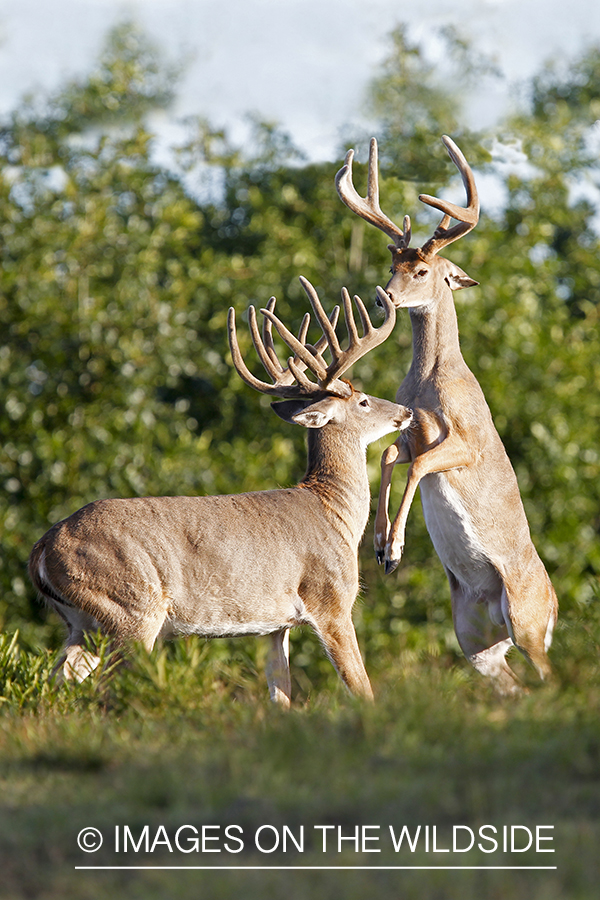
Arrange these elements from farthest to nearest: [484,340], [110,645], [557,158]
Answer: [557,158], [484,340], [110,645]

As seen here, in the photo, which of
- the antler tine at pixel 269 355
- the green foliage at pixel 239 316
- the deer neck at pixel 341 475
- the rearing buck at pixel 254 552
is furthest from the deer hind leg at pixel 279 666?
the green foliage at pixel 239 316

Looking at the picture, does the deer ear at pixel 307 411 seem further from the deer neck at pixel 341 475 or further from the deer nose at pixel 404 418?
the deer nose at pixel 404 418

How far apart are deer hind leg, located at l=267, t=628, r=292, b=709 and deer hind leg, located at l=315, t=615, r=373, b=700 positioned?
28 cm

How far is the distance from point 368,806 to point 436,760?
39 cm

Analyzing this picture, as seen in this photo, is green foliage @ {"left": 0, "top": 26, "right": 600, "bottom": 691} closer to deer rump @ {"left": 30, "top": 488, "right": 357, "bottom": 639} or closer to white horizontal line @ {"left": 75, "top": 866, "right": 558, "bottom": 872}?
deer rump @ {"left": 30, "top": 488, "right": 357, "bottom": 639}

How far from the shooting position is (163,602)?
5.56 metres

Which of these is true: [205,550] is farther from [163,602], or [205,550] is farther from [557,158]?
[557,158]

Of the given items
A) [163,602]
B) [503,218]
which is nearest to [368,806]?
[163,602]

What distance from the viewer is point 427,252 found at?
6.03 m

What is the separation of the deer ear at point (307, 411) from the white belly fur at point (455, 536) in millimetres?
742

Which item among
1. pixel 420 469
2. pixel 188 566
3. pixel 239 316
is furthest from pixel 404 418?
pixel 239 316

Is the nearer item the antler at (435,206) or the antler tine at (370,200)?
the antler at (435,206)

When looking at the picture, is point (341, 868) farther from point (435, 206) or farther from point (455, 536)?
point (435, 206)

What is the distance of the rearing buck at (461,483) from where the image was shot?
5898 millimetres
